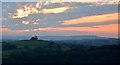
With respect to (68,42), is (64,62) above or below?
below

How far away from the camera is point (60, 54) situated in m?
66.7

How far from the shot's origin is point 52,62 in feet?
210

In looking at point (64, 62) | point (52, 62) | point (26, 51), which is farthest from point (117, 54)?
point (26, 51)

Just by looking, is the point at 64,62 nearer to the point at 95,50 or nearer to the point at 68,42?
the point at 95,50

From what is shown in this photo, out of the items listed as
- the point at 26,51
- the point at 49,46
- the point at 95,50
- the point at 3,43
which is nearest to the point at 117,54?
the point at 95,50

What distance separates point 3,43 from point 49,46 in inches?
828

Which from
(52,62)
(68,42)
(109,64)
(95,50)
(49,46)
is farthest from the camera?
(68,42)

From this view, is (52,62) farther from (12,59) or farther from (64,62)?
(12,59)

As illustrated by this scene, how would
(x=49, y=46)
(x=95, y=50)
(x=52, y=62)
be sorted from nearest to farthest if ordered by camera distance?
(x=52, y=62)
(x=95, y=50)
(x=49, y=46)

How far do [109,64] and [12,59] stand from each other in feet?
107

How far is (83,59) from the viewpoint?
65.5 metres

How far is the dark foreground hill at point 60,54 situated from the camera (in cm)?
6431

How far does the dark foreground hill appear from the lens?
64312mm

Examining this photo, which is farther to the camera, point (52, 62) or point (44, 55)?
point (44, 55)
